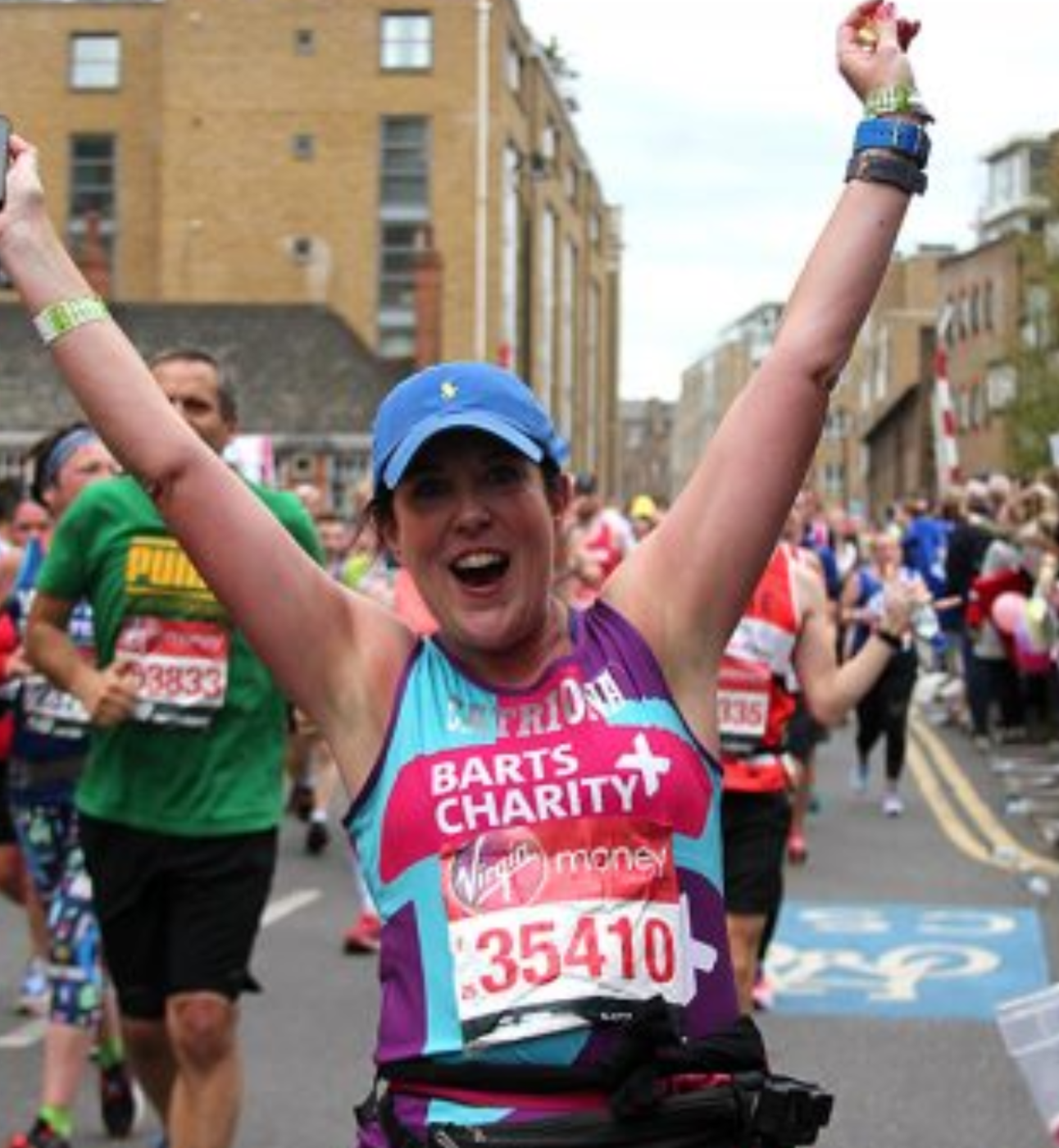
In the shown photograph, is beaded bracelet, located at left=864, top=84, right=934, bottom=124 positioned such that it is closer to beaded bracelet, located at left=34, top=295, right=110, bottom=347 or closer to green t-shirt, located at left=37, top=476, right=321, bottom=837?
beaded bracelet, located at left=34, top=295, right=110, bottom=347

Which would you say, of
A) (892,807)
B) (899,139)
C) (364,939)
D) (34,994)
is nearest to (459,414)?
(899,139)

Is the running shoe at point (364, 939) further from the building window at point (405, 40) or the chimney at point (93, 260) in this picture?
the building window at point (405, 40)

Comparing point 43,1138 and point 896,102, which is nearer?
point 896,102

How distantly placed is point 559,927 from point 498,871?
102mm

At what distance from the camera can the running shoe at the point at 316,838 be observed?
13383mm

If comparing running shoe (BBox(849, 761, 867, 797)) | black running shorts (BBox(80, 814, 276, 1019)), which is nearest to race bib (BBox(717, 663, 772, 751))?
black running shorts (BBox(80, 814, 276, 1019))

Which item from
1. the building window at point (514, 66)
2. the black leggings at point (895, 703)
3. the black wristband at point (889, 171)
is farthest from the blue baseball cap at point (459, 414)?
the building window at point (514, 66)

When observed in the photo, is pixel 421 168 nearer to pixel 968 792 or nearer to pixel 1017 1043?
pixel 968 792

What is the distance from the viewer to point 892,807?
15.8 m

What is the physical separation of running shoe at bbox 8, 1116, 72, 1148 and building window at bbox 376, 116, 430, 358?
58807mm

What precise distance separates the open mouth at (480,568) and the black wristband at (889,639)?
3.17 meters

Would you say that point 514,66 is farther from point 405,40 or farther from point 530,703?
point 530,703

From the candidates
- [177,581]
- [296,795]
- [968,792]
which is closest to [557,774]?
[177,581]

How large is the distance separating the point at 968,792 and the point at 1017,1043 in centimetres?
1415
